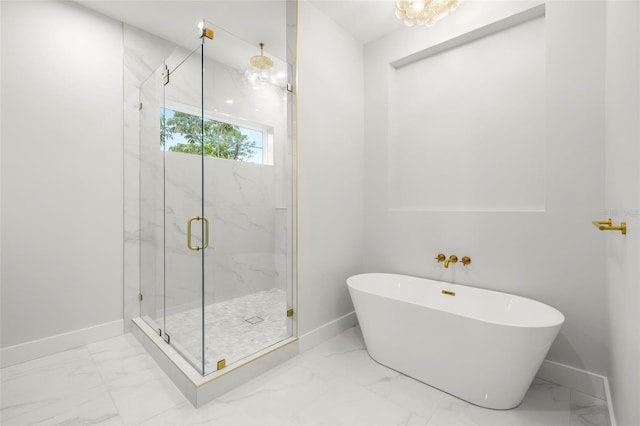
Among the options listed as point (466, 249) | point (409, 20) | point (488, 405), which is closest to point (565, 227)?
point (466, 249)

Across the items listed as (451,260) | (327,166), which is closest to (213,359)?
(327,166)

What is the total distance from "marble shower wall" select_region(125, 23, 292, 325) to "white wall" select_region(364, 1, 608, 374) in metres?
1.48

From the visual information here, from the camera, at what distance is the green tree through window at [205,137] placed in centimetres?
177

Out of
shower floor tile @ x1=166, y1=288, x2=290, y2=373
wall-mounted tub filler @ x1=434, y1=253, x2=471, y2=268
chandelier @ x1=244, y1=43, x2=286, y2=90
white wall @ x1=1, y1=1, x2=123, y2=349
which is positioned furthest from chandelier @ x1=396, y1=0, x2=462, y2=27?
white wall @ x1=1, y1=1, x2=123, y2=349

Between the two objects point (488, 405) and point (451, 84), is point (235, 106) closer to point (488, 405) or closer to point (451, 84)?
point (451, 84)

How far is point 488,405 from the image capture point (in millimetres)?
1548

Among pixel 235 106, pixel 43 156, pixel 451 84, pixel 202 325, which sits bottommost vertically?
pixel 202 325

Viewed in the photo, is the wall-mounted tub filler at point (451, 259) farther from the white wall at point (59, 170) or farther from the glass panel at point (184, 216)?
the white wall at point (59, 170)

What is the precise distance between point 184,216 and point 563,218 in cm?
250

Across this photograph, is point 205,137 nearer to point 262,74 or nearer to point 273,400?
point 262,74

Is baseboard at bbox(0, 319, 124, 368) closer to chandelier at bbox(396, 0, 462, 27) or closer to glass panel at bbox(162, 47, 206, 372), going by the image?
glass panel at bbox(162, 47, 206, 372)

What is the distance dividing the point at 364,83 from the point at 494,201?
65.6 inches

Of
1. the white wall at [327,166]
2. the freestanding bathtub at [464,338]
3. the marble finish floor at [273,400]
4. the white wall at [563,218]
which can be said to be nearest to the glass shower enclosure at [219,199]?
the white wall at [327,166]

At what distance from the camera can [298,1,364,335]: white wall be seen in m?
2.27
